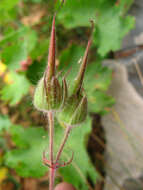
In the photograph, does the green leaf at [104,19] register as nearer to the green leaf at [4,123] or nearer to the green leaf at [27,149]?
the green leaf at [27,149]

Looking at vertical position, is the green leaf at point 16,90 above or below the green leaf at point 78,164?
above

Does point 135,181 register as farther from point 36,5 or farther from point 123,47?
point 36,5

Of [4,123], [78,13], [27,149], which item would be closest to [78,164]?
[27,149]

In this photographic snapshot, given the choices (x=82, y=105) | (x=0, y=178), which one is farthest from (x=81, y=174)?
(x=82, y=105)

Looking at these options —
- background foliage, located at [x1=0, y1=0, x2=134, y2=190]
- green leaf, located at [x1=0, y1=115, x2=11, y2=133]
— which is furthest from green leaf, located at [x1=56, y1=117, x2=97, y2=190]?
green leaf, located at [x1=0, y1=115, x2=11, y2=133]

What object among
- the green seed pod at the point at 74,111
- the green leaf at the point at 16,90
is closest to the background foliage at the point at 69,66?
the green leaf at the point at 16,90

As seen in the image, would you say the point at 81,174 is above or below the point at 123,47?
below

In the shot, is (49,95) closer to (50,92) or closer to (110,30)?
(50,92)
